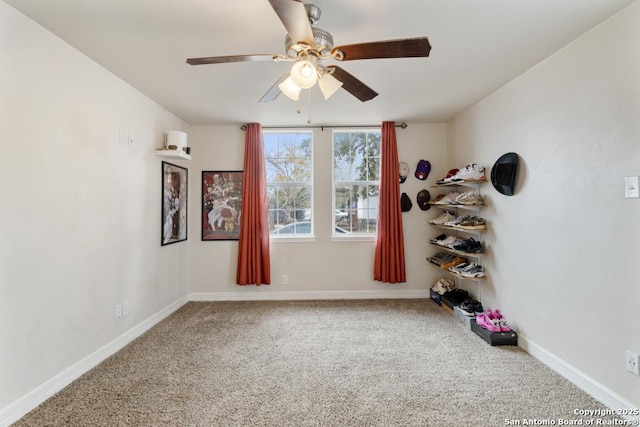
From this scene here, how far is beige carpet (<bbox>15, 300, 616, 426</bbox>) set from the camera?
5.65 feet

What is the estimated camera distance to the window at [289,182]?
4.05m

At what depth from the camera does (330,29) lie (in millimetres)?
1857

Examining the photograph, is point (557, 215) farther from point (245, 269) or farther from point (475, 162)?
point (245, 269)

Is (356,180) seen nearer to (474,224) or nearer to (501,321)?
(474,224)

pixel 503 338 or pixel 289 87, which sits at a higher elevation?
pixel 289 87

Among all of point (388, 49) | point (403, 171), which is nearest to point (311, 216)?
point (403, 171)

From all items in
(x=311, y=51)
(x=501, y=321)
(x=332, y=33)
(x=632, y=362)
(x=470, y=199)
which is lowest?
(x=501, y=321)

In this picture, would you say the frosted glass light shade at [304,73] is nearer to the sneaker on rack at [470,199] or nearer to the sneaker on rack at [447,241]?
the sneaker on rack at [470,199]

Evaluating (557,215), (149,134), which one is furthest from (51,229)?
(557,215)

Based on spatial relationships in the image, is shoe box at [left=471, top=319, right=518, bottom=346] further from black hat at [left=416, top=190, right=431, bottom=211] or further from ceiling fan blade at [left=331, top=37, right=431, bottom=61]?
ceiling fan blade at [left=331, top=37, right=431, bottom=61]

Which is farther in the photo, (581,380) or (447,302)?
(447,302)

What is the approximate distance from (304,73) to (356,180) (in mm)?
2612

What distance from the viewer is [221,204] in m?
3.94

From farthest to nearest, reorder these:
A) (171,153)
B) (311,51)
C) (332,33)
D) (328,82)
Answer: (171,153), (332,33), (328,82), (311,51)
